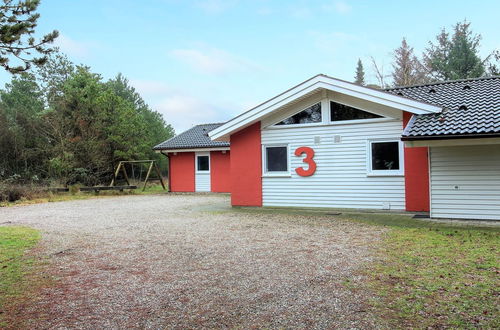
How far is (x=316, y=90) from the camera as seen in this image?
450 inches

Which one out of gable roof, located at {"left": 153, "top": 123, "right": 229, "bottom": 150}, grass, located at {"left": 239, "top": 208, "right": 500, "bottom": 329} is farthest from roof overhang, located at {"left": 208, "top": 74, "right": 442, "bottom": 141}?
gable roof, located at {"left": 153, "top": 123, "right": 229, "bottom": 150}

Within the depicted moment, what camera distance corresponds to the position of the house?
20000 mm

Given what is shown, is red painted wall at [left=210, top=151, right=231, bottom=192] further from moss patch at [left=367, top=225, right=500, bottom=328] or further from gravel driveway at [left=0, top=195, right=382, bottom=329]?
moss patch at [left=367, top=225, right=500, bottom=328]

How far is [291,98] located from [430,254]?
22.1 feet

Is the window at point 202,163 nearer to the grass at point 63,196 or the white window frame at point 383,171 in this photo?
the grass at point 63,196

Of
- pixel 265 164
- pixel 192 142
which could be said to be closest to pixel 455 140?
pixel 265 164

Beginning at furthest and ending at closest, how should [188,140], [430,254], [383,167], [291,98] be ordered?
[188,140] → [291,98] → [383,167] → [430,254]

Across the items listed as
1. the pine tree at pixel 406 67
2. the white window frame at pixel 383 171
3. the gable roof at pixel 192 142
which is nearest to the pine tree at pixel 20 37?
the white window frame at pixel 383 171

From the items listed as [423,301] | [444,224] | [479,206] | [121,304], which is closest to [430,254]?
[423,301]

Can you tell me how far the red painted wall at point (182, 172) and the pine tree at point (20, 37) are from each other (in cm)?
1529

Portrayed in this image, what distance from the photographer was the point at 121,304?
4.15 m

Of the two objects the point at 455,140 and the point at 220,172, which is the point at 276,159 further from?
the point at 220,172

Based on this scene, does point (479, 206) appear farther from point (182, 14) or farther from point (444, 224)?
point (182, 14)

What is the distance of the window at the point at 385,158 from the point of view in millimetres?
10633
